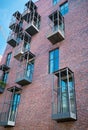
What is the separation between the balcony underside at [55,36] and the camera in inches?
431

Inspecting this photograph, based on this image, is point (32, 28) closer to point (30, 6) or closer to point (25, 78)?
point (30, 6)

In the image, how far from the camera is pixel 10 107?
11312mm

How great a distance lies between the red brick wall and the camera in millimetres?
7791

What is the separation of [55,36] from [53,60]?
6.47 ft

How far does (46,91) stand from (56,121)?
7.60 ft

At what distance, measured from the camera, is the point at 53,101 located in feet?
28.3

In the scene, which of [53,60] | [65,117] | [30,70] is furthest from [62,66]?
[65,117]

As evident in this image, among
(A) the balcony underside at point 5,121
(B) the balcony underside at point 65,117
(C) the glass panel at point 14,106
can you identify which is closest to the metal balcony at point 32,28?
(C) the glass panel at point 14,106

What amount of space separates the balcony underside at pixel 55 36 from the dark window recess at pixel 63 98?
339 cm

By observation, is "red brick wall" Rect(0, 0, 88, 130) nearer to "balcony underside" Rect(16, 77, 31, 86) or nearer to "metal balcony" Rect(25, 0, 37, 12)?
"balcony underside" Rect(16, 77, 31, 86)

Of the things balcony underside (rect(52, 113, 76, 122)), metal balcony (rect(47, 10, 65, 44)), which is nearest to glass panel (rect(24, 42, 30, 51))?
metal balcony (rect(47, 10, 65, 44))

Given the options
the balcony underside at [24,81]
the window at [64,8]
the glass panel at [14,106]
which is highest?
the window at [64,8]

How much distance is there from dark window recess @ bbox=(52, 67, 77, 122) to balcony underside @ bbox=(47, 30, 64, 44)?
3.39 meters

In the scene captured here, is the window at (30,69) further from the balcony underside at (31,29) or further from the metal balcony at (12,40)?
the metal balcony at (12,40)
